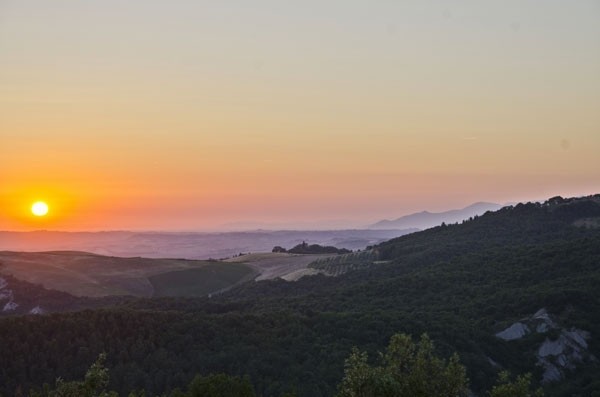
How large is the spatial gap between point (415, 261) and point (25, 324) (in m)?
66.2

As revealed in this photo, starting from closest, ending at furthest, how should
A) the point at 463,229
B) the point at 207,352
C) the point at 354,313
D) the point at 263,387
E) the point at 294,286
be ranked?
the point at 263,387
the point at 207,352
the point at 354,313
the point at 294,286
the point at 463,229

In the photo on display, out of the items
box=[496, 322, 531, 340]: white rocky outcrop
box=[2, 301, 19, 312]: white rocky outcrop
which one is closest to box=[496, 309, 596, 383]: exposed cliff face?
box=[496, 322, 531, 340]: white rocky outcrop

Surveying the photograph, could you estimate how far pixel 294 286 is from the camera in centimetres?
9938

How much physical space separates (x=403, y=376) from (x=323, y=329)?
3522cm

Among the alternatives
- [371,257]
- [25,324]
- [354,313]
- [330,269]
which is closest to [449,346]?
[354,313]

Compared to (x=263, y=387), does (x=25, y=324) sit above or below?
above

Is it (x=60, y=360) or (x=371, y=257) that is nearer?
(x=60, y=360)

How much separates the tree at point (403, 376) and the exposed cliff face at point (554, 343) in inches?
1286

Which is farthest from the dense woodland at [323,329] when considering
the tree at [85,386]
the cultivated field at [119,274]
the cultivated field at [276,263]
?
the cultivated field at [276,263]

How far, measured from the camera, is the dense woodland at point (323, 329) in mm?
45406

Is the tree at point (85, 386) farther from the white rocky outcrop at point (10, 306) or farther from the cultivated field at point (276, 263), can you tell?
the cultivated field at point (276, 263)

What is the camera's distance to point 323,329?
2250 inches

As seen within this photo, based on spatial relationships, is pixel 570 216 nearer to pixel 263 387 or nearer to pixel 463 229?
pixel 463 229

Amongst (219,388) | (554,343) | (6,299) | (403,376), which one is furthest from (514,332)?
(6,299)
